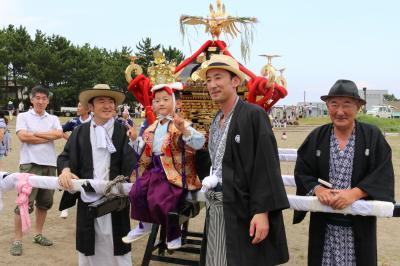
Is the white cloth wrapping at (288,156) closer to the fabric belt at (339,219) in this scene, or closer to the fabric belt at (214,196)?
the fabric belt at (339,219)

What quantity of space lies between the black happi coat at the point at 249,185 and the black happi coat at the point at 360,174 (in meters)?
0.50

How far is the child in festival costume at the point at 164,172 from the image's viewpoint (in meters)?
3.05

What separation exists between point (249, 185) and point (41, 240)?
394cm

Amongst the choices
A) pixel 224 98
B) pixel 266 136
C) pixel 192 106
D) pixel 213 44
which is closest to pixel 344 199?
pixel 266 136

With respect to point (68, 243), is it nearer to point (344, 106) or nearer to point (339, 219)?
point (339, 219)

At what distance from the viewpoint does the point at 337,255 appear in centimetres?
284

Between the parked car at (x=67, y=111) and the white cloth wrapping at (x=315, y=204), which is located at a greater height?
the parked car at (x=67, y=111)

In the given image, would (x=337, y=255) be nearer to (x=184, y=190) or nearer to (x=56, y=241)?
(x=184, y=190)

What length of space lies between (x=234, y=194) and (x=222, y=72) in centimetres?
76

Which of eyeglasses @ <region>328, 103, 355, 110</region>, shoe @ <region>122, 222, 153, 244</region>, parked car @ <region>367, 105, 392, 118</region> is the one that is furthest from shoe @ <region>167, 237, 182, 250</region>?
parked car @ <region>367, 105, 392, 118</region>

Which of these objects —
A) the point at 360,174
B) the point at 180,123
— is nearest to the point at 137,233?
the point at 180,123

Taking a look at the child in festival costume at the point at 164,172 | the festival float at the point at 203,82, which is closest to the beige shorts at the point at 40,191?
the festival float at the point at 203,82

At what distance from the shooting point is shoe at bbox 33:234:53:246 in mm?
5406

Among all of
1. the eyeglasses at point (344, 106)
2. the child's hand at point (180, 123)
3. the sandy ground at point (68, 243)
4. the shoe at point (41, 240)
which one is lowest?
the sandy ground at point (68, 243)
